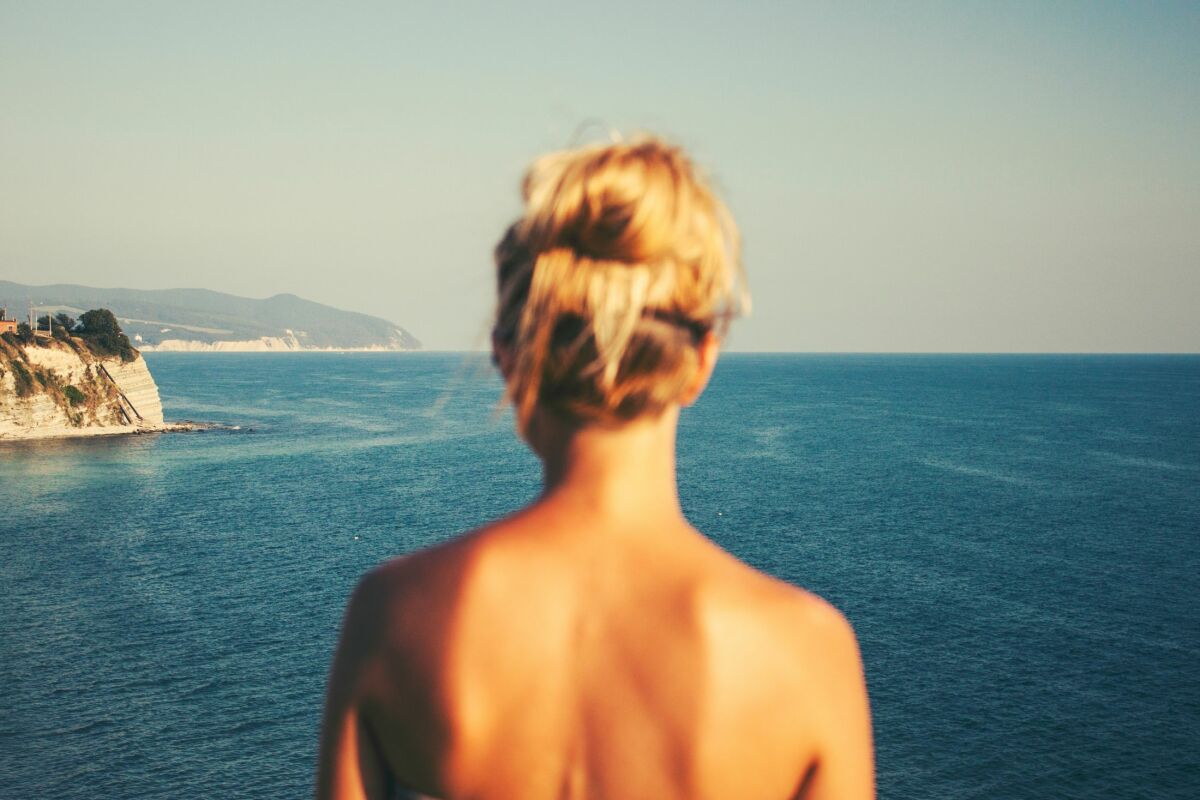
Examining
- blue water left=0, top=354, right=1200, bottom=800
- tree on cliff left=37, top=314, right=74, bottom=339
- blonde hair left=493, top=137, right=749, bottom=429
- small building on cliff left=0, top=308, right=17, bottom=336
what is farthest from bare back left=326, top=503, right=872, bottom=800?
tree on cliff left=37, top=314, right=74, bottom=339

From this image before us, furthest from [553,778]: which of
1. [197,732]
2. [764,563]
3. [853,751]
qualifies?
[764,563]

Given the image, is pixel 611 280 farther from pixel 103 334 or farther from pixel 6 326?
pixel 103 334

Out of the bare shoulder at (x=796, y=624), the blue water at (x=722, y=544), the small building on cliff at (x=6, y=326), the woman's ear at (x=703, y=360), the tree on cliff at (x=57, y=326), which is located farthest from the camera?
the tree on cliff at (x=57, y=326)

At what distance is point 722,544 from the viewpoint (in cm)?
7731

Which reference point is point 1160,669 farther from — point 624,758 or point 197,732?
point 624,758

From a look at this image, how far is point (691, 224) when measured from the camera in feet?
5.27

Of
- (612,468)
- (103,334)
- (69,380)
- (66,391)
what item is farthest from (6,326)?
(612,468)

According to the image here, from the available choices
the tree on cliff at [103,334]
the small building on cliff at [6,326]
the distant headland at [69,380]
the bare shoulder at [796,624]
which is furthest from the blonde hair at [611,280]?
the tree on cliff at [103,334]

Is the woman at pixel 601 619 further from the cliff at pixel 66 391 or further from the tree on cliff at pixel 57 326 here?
the tree on cliff at pixel 57 326

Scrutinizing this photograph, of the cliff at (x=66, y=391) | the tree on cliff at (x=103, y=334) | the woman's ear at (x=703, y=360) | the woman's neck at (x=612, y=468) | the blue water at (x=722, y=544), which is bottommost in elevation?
the blue water at (x=722, y=544)

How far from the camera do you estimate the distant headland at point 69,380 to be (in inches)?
4414

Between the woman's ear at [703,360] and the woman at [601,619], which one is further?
the woman's ear at [703,360]

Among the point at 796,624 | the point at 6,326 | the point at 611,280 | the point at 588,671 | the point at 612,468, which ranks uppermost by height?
the point at 611,280

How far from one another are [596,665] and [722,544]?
254 ft
